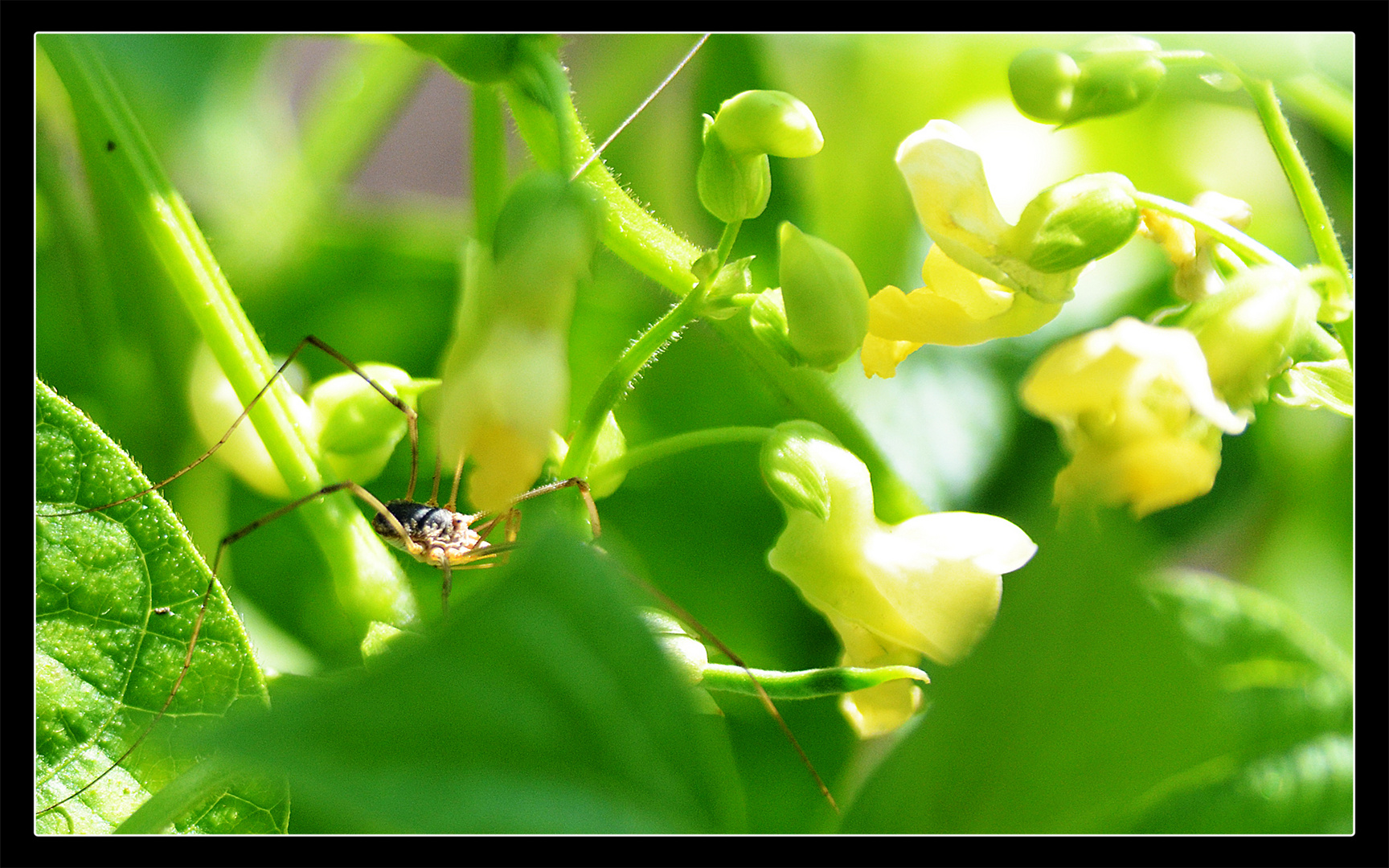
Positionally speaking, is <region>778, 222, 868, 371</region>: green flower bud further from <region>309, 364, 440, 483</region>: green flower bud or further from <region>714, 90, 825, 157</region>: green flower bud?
<region>309, 364, 440, 483</region>: green flower bud

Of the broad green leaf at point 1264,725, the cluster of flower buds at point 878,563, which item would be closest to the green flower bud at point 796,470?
the cluster of flower buds at point 878,563

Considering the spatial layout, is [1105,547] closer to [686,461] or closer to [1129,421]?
[1129,421]

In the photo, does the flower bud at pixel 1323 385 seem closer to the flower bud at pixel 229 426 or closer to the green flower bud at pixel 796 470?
the green flower bud at pixel 796 470

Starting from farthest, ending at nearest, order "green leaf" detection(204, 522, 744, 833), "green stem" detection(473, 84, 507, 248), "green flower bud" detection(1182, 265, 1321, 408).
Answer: "green stem" detection(473, 84, 507, 248)
"green flower bud" detection(1182, 265, 1321, 408)
"green leaf" detection(204, 522, 744, 833)

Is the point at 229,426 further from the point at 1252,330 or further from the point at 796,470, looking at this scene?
the point at 1252,330

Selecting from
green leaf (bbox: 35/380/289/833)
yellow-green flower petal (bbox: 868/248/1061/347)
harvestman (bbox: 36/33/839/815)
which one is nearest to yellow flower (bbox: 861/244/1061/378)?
yellow-green flower petal (bbox: 868/248/1061/347)

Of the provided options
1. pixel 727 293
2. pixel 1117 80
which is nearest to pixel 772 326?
pixel 727 293
